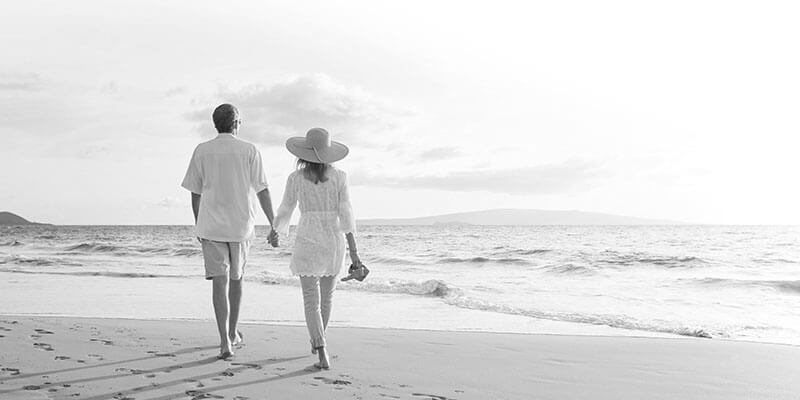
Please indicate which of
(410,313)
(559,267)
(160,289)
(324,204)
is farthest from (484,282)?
(324,204)

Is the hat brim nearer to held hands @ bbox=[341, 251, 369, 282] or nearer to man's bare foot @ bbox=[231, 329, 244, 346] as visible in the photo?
held hands @ bbox=[341, 251, 369, 282]

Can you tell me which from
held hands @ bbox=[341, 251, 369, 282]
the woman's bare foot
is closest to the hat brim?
held hands @ bbox=[341, 251, 369, 282]

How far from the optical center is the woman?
14.4 ft

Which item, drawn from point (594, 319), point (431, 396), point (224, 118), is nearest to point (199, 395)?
point (431, 396)

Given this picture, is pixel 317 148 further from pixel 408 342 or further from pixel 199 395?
pixel 408 342

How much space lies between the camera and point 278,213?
4434 mm

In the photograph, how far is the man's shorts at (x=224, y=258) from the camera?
4520mm

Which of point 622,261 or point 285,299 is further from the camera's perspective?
point 622,261

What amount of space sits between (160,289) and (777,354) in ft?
29.5

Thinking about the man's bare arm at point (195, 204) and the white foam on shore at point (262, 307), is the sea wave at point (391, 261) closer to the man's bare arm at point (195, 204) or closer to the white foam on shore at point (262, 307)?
the white foam on shore at point (262, 307)

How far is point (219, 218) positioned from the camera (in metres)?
4.50

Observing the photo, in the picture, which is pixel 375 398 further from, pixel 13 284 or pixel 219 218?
pixel 13 284

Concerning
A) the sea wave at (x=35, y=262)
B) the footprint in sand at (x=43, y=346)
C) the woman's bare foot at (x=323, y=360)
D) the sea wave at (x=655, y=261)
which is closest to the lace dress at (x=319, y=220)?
the woman's bare foot at (x=323, y=360)

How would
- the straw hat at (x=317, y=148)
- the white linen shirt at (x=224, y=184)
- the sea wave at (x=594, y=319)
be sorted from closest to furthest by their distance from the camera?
the straw hat at (x=317, y=148), the white linen shirt at (x=224, y=184), the sea wave at (x=594, y=319)
